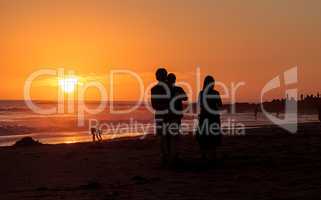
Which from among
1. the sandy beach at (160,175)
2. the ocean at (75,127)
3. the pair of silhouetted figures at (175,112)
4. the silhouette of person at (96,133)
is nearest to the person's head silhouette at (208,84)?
the pair of silhouetted figures at (175,112)

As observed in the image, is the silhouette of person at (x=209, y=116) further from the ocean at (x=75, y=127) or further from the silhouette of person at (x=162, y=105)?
the ocean at (x=75, y=127)

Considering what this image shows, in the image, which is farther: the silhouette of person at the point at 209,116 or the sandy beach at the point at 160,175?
the silhouette of person at the point at 209,116

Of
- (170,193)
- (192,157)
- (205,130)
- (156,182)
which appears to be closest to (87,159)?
(192,157)

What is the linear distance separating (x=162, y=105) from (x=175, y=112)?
287mm

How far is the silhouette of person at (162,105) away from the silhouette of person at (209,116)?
0.66 metres

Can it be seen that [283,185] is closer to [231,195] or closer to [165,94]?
[231,195]

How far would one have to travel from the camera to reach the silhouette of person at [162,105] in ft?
33.0

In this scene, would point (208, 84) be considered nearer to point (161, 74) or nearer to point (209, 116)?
point (209, 116)

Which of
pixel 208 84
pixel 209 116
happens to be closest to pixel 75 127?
pixel 209 116

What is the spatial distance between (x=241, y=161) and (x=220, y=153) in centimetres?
167

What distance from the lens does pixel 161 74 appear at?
1012 cm

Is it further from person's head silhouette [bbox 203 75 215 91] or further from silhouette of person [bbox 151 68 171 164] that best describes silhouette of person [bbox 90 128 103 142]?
person's head silhouette [bbox 203 75 215 91]

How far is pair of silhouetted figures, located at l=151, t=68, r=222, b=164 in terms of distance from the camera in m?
9.97

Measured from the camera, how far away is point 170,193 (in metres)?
7.20
